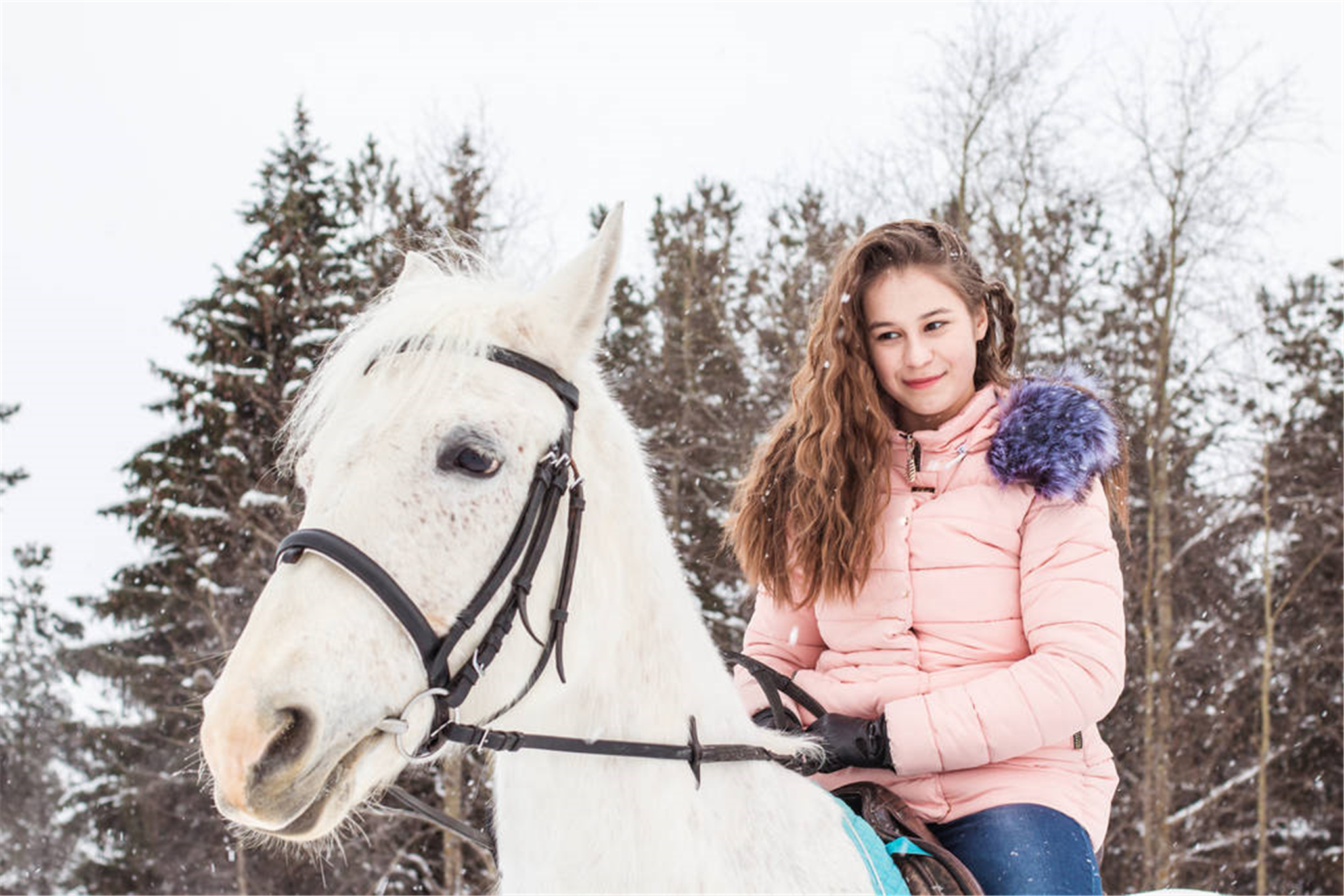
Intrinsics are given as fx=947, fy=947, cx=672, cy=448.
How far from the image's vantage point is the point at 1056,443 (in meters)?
2.42

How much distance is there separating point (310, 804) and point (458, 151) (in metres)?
12.7

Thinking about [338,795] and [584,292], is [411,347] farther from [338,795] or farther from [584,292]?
[338,795]

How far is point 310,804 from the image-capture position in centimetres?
158

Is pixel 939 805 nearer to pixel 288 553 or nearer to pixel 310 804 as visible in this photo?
pixel 310 804

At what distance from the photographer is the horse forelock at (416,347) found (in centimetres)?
184

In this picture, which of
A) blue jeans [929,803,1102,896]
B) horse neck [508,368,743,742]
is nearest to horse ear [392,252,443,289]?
horse neck [508,368,743,742]

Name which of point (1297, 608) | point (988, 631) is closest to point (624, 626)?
point (988, 631)

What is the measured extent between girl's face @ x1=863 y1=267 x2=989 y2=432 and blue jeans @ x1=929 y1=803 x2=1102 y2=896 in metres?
1.13

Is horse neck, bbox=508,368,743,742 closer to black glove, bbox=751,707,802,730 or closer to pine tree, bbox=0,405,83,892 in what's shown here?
black glove, bbox=751,707,802,730

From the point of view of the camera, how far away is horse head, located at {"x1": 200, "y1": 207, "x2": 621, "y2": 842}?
1527 mm

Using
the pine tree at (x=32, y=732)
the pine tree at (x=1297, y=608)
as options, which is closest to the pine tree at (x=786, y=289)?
the pine tree at (x=1297, y=608)

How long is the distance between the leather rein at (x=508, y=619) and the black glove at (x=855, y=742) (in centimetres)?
28

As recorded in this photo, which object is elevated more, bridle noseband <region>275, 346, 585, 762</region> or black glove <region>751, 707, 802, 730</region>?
bridle noseband <region>275, 346, 585, 762</region>

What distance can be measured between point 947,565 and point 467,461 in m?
1.35
